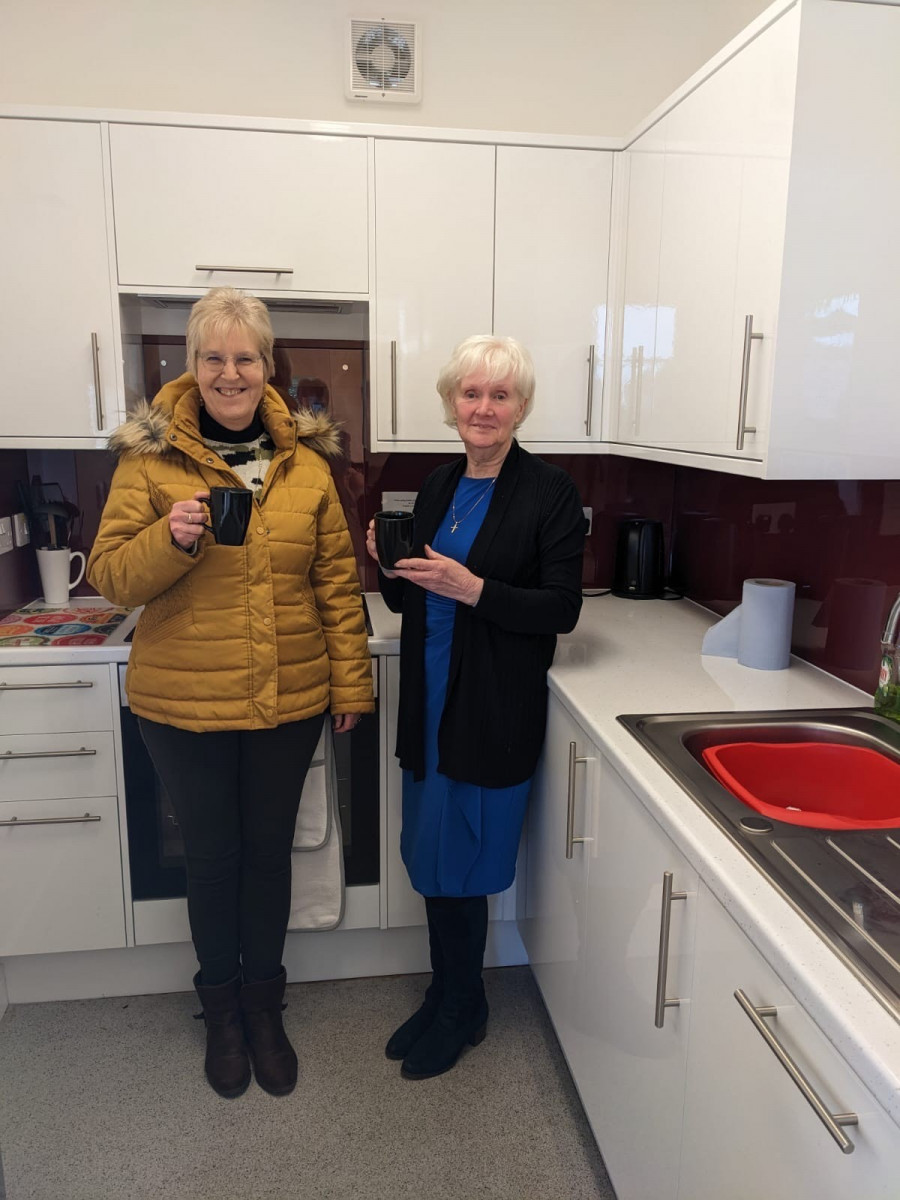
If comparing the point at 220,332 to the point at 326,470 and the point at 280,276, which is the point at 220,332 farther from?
the point at 280,276

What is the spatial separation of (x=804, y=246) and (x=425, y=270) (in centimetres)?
103

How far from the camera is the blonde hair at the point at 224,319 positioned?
1629mm

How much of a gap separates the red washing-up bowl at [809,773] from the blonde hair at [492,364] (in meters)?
0.76

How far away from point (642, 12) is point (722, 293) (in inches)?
54.0

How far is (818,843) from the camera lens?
1.11 m

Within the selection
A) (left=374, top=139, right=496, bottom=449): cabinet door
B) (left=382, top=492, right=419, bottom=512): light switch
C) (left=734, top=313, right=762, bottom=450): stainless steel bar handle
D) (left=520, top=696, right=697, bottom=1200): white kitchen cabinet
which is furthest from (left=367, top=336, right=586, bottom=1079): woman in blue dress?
(left=382, top=492, right=419, bottom=512): light switch

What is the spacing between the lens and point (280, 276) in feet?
7.07

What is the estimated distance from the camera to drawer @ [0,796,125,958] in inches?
81.0

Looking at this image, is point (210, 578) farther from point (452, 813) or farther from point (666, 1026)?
point (666, 1026)

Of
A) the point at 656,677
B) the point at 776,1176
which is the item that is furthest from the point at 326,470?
the point at 776,1176

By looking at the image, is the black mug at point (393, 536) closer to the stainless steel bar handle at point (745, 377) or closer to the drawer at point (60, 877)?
the stainless steel bar handle at point (745, 377)

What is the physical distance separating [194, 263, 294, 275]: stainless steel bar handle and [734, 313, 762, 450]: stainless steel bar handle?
3.70ft

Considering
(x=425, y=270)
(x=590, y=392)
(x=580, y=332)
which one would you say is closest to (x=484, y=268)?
(x=425, y=270)

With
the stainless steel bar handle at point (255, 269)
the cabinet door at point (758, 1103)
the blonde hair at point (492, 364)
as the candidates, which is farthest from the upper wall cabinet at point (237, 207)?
the cabinet door at point (758, 1103)
